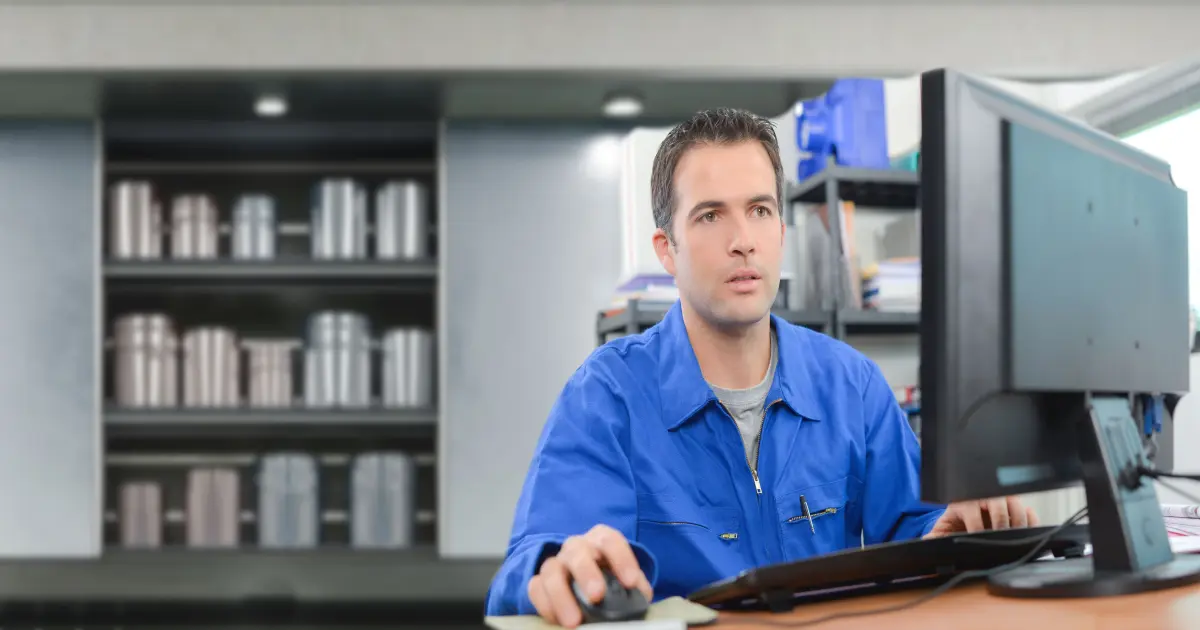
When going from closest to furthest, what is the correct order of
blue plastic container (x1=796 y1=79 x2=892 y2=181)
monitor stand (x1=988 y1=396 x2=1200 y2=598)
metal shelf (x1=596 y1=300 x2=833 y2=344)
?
monitor stand (x1=988 y1=396 x2=1200 y2=598), metal shelf (x1=596 y1=300 x2=833 y2=344), blue plastic container (x1=796 y1=79 x2=892 y2=181)

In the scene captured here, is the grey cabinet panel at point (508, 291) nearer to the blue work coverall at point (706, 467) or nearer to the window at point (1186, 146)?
the window at point (1186, 146)

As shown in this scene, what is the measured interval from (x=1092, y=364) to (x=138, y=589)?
372 cm

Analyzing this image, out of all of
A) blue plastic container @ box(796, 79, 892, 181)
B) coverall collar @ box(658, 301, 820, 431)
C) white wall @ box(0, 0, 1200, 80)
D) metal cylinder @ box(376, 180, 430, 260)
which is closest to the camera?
coverall collar @ box(658, 301, 820, 431)

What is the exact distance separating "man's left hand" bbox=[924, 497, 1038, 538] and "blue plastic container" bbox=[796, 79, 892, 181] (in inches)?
Answer: 70.2

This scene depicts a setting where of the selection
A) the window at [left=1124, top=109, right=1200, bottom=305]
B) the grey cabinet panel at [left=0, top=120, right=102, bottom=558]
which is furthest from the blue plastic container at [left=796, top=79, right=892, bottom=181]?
the grey cabinet panel at [left=0, top=120, right=102, bottom=558]

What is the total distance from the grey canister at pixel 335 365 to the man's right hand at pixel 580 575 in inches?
124

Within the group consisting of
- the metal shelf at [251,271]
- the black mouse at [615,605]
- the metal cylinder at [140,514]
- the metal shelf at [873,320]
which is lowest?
the metal cylinder at [140,514]

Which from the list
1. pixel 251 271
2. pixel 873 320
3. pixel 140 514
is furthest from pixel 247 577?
pixel 873 320

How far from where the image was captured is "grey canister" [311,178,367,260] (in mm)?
3830

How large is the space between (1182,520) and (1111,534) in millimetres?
511

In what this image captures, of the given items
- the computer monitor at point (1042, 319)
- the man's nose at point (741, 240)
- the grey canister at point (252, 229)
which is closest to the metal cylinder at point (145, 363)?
the grey canister at point (252, 229)

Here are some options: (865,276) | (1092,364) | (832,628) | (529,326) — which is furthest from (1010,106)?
(529,326)

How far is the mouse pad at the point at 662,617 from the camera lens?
738mm

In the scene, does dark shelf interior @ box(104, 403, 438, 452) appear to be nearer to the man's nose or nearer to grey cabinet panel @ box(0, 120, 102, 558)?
grey cabinet panel @ box(0, 120, 102, 558)
